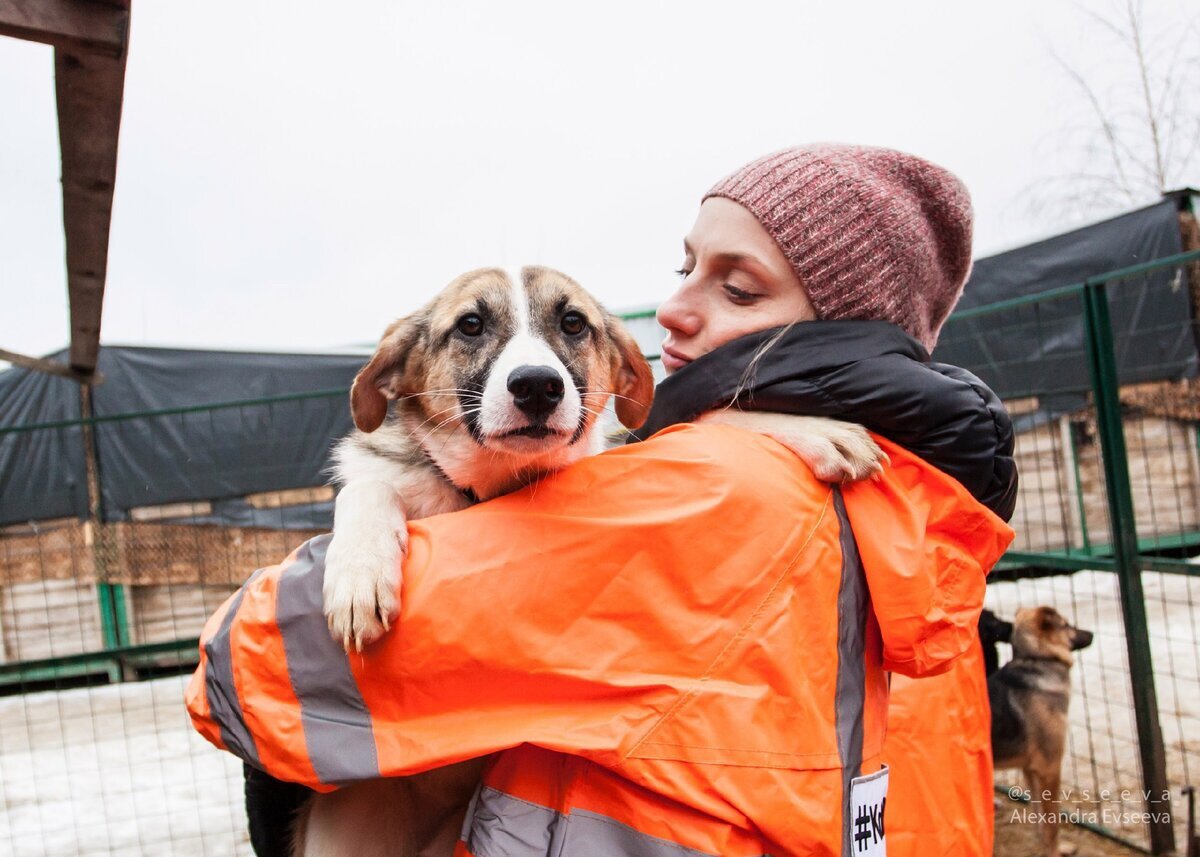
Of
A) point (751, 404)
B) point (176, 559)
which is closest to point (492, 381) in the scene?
point (751, 404)

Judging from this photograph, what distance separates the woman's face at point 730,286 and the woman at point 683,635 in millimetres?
151

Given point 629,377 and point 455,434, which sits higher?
point 629,377

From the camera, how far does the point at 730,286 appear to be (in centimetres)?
187

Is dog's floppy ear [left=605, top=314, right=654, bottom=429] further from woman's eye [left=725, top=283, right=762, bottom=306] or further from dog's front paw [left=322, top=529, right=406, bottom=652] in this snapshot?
dog's front paw [left=322, top=529, right=406, bottom=652]

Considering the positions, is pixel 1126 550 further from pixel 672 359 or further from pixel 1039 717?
pixel 672 359

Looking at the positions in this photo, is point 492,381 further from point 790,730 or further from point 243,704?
point 790,730

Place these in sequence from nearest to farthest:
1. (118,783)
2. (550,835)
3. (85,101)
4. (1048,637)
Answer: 1. (550,835)
2. (85,101)
3. (1048,637)
4. (118,783)

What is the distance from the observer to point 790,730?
1298mm

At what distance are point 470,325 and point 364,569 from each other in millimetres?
1006

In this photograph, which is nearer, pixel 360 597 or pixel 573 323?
pixel 360 597

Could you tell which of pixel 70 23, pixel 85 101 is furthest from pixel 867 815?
pixel 85 101

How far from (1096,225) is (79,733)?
1075 cm

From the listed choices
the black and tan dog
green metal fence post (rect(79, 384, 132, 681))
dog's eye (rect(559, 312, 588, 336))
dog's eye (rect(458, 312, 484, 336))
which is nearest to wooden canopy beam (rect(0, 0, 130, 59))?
dog's eye (rect(458, 312, 484, 336))

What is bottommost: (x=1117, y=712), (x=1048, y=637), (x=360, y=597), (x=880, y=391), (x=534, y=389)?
(x=1117, y=712)
